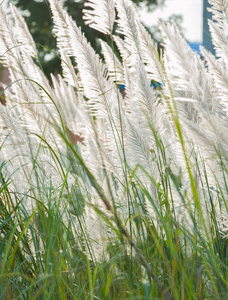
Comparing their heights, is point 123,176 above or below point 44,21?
below

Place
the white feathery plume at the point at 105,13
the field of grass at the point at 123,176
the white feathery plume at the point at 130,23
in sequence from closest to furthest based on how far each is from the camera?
1. the field of grass at the point at 123,176
2. the white feathery plume at the point at 105,13
3. the white feathery plume at the point at 130,23

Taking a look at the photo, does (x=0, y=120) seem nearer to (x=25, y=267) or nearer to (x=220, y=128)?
(x=25, y=267)

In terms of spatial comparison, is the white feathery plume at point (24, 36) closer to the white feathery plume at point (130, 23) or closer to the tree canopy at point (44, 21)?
the white feathery plume at point (130, 23)

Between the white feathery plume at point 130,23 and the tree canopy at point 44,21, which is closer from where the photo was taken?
the white feathery plume at point 130,23

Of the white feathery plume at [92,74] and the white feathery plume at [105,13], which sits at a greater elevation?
the white feathery plume at [105,13]

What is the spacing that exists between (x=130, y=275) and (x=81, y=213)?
0.34 m

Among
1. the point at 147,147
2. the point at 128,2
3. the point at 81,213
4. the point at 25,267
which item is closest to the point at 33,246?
the point at 25,267

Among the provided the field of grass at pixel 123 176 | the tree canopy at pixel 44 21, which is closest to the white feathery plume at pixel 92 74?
the field of grass at pixel 123 176

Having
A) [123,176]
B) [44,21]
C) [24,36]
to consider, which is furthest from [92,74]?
[44,21]

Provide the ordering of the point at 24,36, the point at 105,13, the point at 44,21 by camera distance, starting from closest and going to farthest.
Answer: the point at 105,13 < the point at 24,36 < the point at 44,21

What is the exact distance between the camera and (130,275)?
40.8 inches

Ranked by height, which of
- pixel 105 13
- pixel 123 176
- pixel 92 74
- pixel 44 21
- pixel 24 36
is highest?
pixel 44 21

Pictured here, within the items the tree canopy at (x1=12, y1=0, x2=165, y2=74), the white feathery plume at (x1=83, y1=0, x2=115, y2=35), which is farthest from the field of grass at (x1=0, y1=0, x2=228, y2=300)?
the tree canopy at (x1=12, y1=0, x2=165, y2=74)

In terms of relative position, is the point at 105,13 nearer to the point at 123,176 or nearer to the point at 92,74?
the point at 92,74
